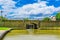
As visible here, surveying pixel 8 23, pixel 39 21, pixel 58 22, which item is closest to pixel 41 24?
pixel 39 21

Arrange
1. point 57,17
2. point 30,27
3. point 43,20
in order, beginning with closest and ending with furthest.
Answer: point 30,27
point 43,20
point 57,17

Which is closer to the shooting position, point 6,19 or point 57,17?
point 6,19

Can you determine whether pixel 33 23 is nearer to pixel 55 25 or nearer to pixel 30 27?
pixel 30 27

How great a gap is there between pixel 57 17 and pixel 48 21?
7.09m

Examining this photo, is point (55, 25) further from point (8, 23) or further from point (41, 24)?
point (8, 23)

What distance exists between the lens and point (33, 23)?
157ft

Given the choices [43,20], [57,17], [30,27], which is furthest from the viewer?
[57,17]

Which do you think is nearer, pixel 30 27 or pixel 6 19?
pixel 30 27

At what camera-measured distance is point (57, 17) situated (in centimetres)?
5594

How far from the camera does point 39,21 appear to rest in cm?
4878

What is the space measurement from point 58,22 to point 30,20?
6091mm

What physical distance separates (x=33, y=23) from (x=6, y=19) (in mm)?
7173

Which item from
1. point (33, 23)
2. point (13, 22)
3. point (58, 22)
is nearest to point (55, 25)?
point (58, 22)

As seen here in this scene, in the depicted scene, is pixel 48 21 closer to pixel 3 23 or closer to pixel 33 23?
pixel 33 23
